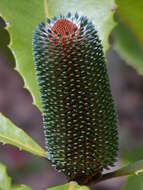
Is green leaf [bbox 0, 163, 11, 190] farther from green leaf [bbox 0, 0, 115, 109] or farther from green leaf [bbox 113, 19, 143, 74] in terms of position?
green leaf [bbox 113, 19, 143, 74]

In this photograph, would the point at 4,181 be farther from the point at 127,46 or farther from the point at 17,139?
the point at 127,46

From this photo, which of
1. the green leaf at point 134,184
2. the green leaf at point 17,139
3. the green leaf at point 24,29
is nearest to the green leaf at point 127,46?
the green leaf at point 134,184

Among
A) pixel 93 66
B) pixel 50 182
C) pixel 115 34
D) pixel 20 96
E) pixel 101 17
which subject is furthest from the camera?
pixel 20 96

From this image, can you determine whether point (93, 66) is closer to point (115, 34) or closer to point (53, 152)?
point (53, 152)

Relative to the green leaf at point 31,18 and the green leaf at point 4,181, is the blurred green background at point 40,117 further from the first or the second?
the green leaf at point 4,181

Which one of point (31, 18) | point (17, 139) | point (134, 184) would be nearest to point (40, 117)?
point (134, 184)

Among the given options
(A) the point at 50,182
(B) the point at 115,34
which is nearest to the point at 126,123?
(A) the point at 50,182

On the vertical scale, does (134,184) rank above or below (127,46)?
below
